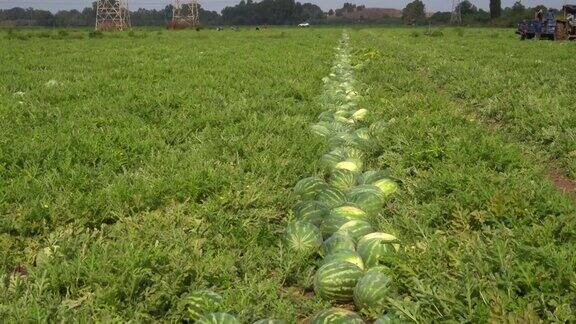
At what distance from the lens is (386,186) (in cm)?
463

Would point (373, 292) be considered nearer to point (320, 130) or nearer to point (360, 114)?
point (320, 130)

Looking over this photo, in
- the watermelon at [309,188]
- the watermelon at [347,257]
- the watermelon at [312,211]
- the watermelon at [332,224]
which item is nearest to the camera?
the watermelon at [347,257]

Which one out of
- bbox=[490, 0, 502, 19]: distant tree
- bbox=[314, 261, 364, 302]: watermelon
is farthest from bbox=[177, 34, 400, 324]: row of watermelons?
bbox=[490, 0, 502, 19]: distant tree

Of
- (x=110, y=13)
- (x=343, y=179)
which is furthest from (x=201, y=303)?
(x=110, y=13)

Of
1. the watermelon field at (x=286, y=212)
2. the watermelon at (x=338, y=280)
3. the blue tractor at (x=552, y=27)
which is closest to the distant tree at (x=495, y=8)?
the blue tractor at (x=552, y=27)

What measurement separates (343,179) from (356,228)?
104 cm

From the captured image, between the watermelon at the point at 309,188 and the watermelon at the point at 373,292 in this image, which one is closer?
the watermelon at the point at 373,292

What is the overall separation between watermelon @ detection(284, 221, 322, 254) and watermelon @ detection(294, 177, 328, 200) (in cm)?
77

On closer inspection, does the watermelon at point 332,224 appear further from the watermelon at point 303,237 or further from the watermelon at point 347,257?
the watermelon at point 347,257

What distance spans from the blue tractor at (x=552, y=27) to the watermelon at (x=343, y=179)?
2922 cm

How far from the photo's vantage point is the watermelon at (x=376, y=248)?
331cm

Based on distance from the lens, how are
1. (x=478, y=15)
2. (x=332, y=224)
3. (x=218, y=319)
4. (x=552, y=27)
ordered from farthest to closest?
(x=478, y=15)
(x=552, y=27)
(x=332, y=224)
(x=218, y=319)

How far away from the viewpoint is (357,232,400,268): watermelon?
3.31m

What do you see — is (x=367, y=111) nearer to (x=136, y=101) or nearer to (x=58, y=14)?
(x=136, y=101)
